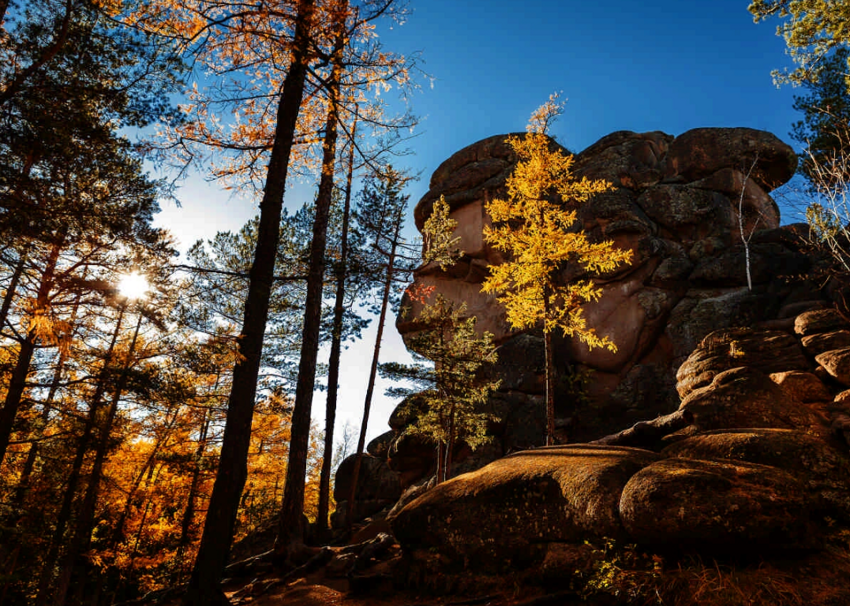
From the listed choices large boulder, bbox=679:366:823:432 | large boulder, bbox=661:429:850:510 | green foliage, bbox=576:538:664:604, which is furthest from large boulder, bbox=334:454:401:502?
green foliage, bbox=576:538:664:604

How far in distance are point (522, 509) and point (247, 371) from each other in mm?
4201

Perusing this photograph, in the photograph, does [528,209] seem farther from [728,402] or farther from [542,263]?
[728,402]

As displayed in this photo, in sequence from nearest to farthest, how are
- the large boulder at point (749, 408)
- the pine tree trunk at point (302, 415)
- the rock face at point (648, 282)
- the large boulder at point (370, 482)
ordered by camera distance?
the large boulder at point (749, 408) → the pine tree trunk at point (302, 415) → the rock face at point (648, 282) → the large boulder at point (370, 482)

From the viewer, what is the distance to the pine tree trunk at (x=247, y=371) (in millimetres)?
6020

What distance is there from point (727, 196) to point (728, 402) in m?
22.9

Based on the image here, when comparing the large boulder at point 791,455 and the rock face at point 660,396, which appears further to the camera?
the large boulder at point 791,455

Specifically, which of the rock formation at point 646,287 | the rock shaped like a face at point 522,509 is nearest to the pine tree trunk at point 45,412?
the rock shaped like a face at point 522,509

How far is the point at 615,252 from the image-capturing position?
13.7m

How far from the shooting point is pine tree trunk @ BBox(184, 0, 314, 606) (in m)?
6.02

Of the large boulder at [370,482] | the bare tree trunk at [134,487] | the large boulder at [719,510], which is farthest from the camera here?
the large boulder at [370,482]

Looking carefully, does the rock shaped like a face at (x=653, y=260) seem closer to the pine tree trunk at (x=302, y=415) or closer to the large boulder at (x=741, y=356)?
the large boulder at (x=741, y=356)

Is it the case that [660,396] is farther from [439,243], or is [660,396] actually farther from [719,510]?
[719,510]

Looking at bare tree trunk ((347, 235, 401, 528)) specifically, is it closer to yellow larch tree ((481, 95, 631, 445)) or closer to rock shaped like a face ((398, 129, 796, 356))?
yellow larch tree ((481, 95, 631, 445))

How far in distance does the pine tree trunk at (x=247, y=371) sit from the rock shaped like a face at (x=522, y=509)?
91.7 inches
